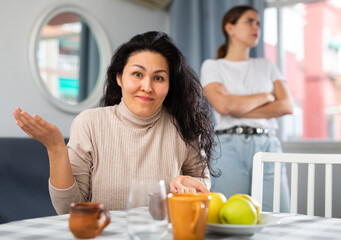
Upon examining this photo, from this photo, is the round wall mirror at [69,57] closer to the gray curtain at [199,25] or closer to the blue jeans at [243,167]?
the gray curtain at [199,25]

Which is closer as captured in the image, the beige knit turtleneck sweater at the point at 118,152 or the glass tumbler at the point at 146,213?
the glass tumbler at the point at 146,213

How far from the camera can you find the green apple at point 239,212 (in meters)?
0.90

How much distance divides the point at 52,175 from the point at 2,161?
96 centimetres

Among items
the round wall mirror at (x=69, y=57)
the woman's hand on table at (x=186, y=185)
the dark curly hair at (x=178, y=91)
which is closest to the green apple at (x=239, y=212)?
the woman's hand on table at (x=186, y=185)

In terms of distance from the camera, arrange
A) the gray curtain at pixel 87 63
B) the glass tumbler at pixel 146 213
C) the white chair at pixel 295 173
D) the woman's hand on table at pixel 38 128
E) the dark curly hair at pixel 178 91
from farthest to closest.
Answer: the gray curtain at pixel 87 63
the dark curly hair at pixel 178 91
the white chair at pixel 295 173
the woman's hand on table at pixel 38 128
the glass tumbler at pixel 146 213

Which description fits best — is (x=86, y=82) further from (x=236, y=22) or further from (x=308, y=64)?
(x=308, y=64)

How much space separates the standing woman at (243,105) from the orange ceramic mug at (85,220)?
155cm

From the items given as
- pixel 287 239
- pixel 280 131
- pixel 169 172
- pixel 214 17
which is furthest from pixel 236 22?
pixel 287 239

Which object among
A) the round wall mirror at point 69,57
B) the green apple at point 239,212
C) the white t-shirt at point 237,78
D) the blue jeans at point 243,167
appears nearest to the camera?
the green apple at point 239,212

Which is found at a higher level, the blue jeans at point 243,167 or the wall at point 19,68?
the wall at point 19,68

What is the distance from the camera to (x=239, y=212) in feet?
2.95

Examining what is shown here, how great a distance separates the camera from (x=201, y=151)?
5.57 feet

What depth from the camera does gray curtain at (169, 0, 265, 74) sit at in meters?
3.35

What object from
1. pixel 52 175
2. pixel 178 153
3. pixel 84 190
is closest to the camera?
pixel 52 175
